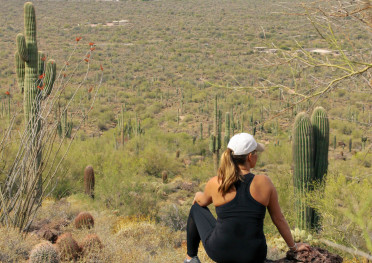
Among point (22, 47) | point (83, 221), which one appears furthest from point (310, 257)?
point (22, 47)

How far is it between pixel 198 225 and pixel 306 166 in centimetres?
670

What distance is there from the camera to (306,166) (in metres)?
9.95

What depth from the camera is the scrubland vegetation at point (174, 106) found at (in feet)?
14.1

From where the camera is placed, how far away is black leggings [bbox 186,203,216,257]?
3.71 m

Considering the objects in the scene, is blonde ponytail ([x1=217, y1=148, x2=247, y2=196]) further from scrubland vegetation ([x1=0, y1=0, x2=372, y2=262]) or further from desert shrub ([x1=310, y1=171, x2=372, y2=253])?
desert shrub ([x1=310, y1=171, x2=372, y2=253])

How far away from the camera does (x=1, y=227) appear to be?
5.43 m

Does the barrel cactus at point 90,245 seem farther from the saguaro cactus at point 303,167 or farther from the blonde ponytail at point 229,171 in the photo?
the saguaro cactus at point 303,167

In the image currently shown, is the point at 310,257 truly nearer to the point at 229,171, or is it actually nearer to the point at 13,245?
the point at 229,171

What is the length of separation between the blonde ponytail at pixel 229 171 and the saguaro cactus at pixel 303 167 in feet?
22.1

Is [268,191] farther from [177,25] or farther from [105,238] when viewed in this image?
[177,25]

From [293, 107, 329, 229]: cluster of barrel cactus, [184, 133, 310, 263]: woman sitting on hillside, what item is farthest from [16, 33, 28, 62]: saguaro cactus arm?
[184, 133, 310, 263]: woman sitting on hillside

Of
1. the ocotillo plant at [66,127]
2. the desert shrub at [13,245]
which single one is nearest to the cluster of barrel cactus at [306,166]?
the ocotillo plant at [66,127]

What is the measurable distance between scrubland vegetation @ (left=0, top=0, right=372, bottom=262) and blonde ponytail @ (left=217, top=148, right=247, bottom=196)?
1.38 ft

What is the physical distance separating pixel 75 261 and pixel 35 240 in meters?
0.72
